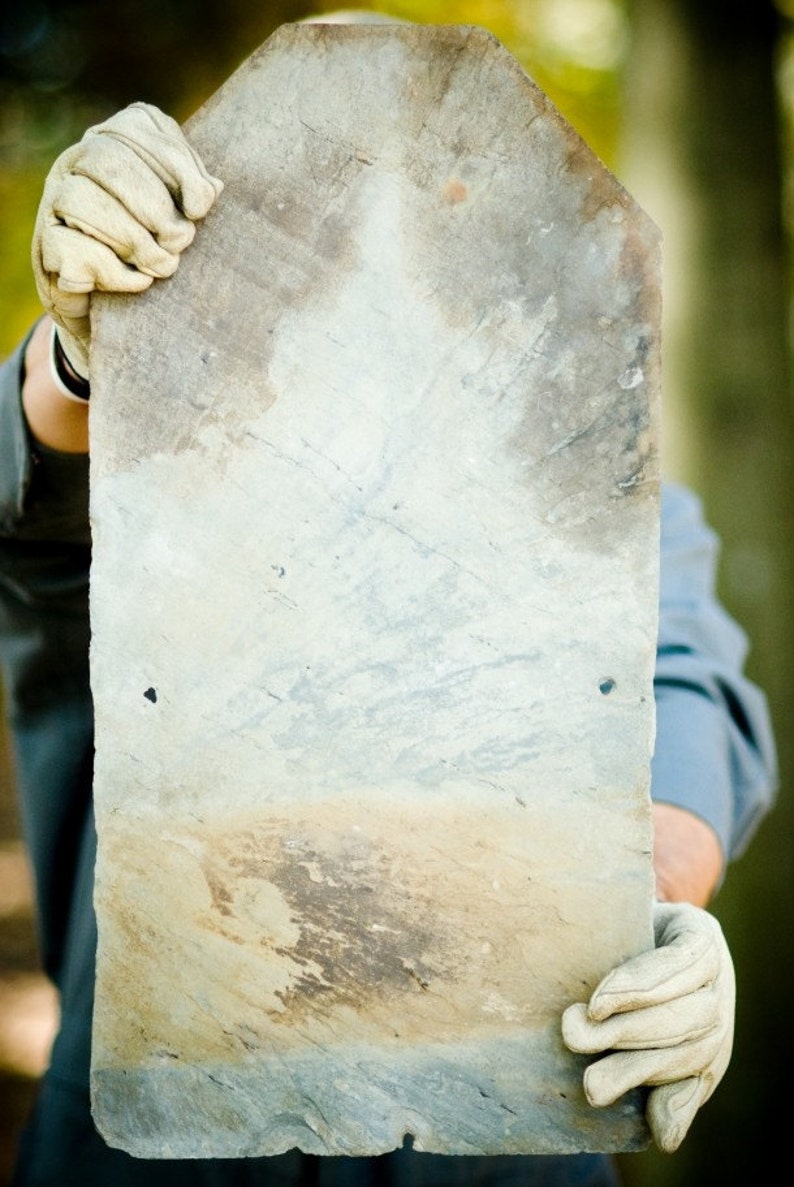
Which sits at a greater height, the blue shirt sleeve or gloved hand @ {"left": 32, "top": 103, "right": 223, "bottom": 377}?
gloved hand @ {"left": 32, "top": 103, "right": 223, "bottom": 377}

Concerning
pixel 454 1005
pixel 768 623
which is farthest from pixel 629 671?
pixel 768 623

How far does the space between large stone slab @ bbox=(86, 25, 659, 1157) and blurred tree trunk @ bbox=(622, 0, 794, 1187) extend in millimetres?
1735

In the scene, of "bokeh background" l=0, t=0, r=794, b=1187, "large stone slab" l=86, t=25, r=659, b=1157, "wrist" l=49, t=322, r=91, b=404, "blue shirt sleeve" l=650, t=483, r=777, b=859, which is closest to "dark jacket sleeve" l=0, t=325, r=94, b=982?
"wrist" l=49, t=322, r=91, b=404

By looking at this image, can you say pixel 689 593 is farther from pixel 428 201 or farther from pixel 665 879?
pixel 428 201

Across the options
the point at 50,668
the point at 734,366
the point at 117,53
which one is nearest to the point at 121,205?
the point at 50,668

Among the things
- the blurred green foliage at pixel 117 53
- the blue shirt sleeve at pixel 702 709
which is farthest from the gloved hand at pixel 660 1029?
the blurred green foliage at pixel 117 53

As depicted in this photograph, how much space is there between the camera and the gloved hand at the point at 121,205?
1.09 m

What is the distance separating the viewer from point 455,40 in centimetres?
114

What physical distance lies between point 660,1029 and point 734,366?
2.06 metres

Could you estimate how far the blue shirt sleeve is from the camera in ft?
5.57

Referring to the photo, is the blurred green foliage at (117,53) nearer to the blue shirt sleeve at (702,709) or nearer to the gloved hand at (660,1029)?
the blue shirt sleeve at (702,709)

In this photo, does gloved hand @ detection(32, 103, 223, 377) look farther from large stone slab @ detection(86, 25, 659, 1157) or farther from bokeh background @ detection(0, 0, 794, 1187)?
bokeh background @ detection(0, 0, 794, 1187)

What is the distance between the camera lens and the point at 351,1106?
1.19 meters

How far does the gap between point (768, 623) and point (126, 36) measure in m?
3.41
